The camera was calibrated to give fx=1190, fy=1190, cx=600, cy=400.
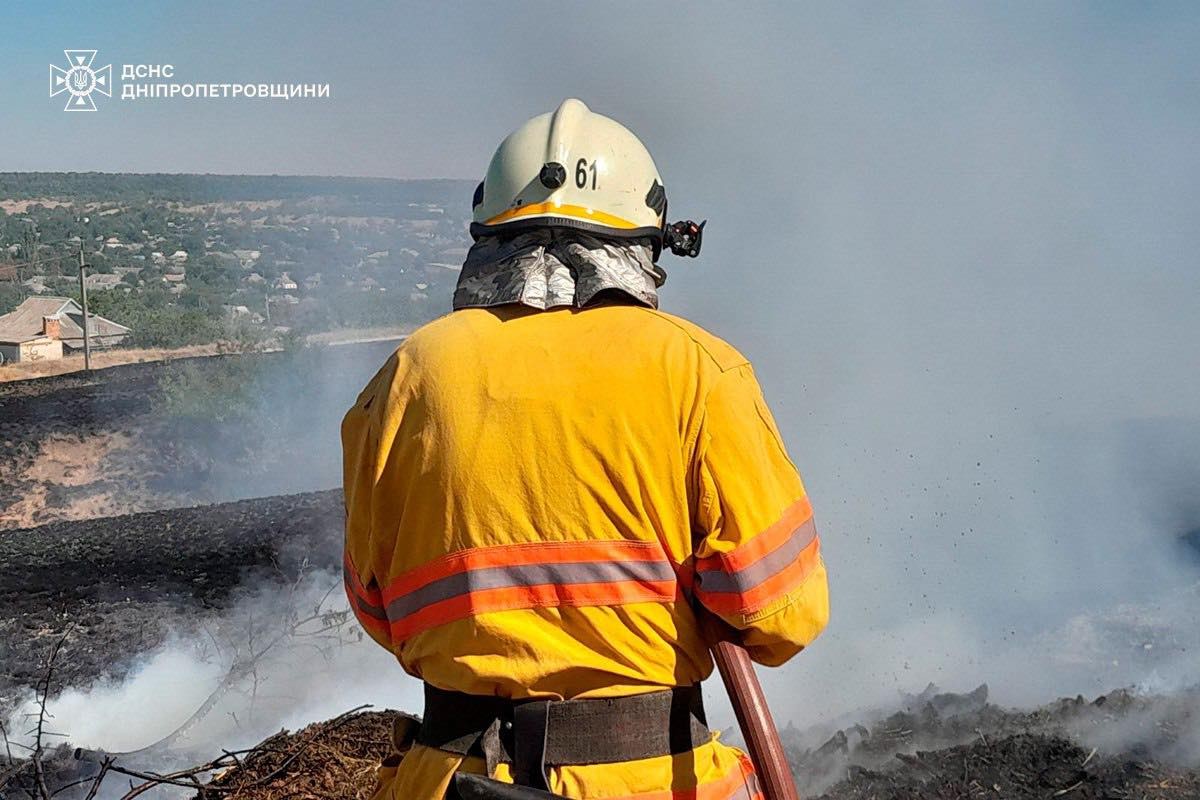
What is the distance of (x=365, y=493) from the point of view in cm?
209

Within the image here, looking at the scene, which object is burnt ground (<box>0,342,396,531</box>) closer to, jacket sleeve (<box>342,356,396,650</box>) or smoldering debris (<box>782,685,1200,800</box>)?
smoldering debris (<box>782,685,1200,800</box>)

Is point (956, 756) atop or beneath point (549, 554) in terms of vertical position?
beneath

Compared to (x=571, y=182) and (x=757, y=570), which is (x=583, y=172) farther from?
(x=757, y=570)

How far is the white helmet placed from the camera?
2117 mm

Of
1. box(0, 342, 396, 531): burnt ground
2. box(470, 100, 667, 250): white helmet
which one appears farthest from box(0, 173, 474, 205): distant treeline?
box(470, 100, 667, 250): white helmet

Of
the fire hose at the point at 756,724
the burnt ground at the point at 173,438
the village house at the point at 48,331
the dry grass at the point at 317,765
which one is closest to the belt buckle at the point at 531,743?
the fire hose at the point at 756,724

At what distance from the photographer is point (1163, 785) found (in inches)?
208

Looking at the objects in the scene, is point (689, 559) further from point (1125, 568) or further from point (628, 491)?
point (1125, 568)

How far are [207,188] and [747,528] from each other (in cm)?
4566

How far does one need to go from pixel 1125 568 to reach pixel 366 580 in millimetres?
7816

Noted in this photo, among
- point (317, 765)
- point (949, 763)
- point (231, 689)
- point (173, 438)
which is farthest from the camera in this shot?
point (173, 438)

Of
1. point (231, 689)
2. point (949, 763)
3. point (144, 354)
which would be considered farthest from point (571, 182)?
point (144, 354)

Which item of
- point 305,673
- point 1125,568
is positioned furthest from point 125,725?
point 1125,568

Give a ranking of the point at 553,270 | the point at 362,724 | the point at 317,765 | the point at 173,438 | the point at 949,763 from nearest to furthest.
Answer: the point at 553,270, the point at 317,765, the point at 362,724, the point at 949,763, the point at 173,438
